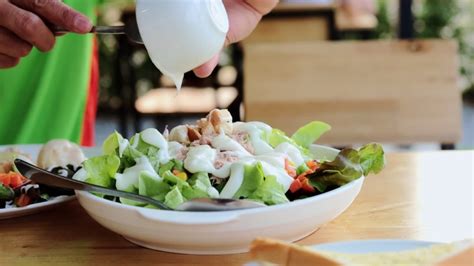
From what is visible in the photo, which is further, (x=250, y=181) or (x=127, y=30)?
(x=127, y=30)

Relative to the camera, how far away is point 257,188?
91 centimetres

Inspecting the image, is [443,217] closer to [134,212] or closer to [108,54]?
[134,212]

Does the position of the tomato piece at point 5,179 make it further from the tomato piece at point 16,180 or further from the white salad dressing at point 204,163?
the white salad dressing at point 204,163

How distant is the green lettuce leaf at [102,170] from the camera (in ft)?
3.22

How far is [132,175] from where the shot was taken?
0.96m

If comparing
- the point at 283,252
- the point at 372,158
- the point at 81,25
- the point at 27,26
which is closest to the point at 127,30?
the point at 81,25

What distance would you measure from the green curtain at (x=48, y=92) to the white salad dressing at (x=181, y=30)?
3.16 ft

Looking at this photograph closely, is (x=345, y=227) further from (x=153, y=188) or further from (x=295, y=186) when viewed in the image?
(x=153, y=188)

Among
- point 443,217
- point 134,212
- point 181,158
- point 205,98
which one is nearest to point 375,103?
point 443,217

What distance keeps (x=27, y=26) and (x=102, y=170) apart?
0.31 meters

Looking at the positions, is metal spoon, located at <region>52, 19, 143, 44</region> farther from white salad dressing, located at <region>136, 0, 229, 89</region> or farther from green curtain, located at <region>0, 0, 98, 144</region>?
green curtain, located at <region>0, 0, 98, 144</region>

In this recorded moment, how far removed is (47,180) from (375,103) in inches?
44.2

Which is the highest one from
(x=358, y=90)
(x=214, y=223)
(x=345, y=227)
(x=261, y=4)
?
(x=261, y=4)

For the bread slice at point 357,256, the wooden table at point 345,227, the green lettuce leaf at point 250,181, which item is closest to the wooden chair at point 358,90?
the wooden table at point 345,227
